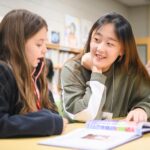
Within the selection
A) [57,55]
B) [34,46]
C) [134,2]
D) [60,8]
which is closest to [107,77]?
[34,46]

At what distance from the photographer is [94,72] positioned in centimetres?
155

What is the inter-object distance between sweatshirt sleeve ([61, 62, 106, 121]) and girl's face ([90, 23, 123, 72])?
99 mm

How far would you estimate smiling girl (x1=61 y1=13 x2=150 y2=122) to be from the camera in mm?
1462

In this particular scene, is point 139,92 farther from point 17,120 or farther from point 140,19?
point 140,19

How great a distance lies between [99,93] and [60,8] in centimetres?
362

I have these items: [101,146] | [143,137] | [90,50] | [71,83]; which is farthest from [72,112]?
[101,146]

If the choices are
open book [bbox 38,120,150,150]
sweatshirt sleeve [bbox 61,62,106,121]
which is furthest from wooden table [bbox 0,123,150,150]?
sweatshirt sleeve [bbox 61,62,106,121]

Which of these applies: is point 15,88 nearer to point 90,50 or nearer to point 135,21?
point 90,50

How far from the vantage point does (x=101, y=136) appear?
96 centimetres

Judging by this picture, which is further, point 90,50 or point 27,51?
point 90,50

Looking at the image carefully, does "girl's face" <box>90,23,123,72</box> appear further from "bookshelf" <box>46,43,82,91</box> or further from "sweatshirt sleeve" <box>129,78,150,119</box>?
"bookshelf" <box>46,43,82,91</box>

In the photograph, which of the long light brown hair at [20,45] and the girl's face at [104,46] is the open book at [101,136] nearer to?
the long light brown hair at [20,45]

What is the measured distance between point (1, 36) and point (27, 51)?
0.11 m

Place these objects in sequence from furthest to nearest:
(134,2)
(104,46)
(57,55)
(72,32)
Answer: (134,2)
(72,32)
(57,55)
(104,46)
